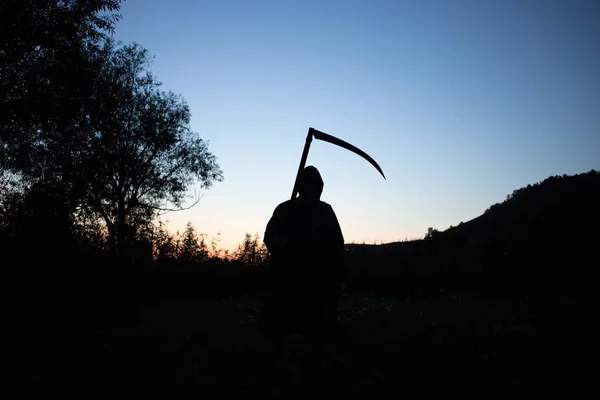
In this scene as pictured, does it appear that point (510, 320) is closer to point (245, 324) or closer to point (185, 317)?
point (245, 324)

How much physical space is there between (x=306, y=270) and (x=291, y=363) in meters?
1.37

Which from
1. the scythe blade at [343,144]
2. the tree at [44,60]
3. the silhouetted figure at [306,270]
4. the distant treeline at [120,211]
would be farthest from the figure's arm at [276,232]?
the tree at [44,60]

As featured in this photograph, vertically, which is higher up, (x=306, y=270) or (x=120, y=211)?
(x=120, y=211)

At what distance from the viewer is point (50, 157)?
23.2 metres

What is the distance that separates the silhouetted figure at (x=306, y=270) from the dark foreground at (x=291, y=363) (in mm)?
529

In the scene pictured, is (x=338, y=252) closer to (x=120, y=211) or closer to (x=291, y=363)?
(x=291, y=363)

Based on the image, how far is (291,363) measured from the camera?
605cm

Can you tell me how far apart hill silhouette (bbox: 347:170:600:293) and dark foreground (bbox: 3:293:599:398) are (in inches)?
387

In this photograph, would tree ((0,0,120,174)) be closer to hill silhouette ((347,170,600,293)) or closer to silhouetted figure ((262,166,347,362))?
silhouetted figure ((262,166,347,362))

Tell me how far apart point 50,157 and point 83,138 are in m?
2.04

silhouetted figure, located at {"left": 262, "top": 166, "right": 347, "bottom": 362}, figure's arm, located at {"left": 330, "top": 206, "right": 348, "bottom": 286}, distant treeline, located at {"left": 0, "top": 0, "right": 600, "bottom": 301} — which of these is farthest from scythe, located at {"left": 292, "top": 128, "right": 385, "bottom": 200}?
distant treeline, located at {"left": 0, "top": 0, "right": 600, "bottom": 301}

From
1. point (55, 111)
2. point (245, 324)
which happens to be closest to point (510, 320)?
point (245, 324)

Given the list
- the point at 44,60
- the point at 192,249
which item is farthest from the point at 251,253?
the point at 44,60

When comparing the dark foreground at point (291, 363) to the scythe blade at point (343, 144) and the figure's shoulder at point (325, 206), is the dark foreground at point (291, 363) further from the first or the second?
the scythe blade at point (343, 144)
